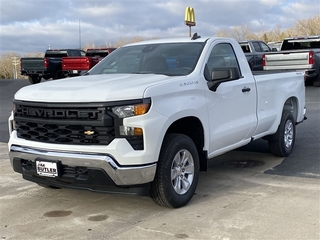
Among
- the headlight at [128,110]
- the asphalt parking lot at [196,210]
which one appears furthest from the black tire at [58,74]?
the headlight at [128,110]

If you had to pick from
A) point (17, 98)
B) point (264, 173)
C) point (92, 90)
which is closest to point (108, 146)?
point (92, 90)

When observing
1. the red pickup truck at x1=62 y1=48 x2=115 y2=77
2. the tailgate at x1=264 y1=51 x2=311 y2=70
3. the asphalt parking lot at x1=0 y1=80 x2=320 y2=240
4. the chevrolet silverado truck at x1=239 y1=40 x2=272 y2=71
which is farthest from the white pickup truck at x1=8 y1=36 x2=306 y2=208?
the red pickup truck at x1=62 y1=48 x2=115 y2=77

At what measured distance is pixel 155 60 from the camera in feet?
19.0

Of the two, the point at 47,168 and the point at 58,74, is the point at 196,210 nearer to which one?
the point at 47,168

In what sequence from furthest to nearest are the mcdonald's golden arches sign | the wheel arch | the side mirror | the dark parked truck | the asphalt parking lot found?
the dark parked truck < the mcdonald's golden arches sign < the side mirror < the wheel arch < the asphalt parking lot

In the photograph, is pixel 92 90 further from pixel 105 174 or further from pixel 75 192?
pixel 75 192

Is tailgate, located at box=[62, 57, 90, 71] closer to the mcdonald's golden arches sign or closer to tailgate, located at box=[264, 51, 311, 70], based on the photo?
the mcdonald's golden arches sign

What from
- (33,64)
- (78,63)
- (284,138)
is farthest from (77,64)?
(284,138)

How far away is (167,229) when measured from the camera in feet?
14.2

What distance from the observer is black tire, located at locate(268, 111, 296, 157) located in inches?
284

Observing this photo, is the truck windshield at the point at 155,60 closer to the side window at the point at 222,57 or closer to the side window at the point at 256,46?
the side window at the point at 222,57

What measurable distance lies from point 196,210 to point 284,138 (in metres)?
3.01

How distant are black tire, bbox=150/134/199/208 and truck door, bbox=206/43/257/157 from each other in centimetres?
47

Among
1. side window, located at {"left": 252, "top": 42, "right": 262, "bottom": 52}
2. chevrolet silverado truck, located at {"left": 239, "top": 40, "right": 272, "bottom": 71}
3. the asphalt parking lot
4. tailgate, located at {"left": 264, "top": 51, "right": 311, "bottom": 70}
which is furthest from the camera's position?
side window, located at {"left": 252, "top": 42, "right": 262, "bottom": 52}
